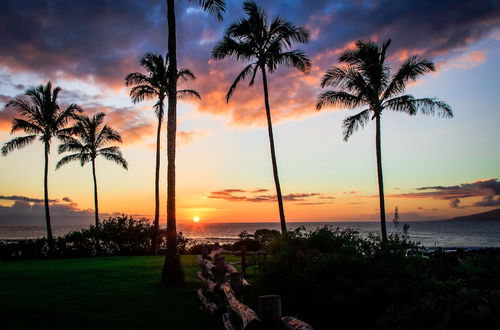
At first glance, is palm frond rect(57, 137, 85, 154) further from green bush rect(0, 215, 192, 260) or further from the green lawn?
the green lawn

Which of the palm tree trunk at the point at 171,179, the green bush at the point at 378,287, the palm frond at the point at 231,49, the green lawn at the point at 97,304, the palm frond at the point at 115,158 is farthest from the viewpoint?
the palm frond at the point at 115,158

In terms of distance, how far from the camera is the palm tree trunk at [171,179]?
483 inches

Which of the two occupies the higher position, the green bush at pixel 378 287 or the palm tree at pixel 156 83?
the palm tree at pixel 156 83

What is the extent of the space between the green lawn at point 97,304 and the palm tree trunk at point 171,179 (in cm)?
54

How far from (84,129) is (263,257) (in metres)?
29.0

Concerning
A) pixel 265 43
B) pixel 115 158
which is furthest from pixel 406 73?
pixel 115 158

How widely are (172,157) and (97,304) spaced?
5.74 metres

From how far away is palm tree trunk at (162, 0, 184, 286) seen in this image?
12.3 m

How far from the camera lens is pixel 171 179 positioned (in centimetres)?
1316

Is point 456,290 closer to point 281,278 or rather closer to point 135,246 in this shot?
point 281,278

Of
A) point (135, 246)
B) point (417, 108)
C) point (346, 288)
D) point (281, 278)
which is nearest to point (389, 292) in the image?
point (346, 288)

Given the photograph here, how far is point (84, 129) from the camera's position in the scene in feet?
109

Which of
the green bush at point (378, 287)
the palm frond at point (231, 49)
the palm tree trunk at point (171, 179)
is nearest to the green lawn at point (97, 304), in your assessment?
the palm tree trunk at point (171, 179)

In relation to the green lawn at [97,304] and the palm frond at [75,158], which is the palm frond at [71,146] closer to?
the palm frond at [75,158]
